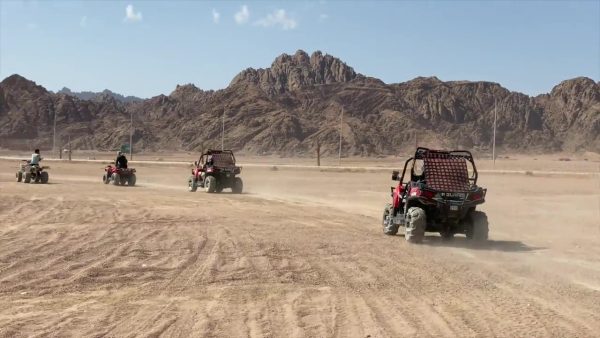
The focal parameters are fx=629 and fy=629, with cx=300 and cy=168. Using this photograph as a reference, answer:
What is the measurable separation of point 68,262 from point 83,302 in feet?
7.74

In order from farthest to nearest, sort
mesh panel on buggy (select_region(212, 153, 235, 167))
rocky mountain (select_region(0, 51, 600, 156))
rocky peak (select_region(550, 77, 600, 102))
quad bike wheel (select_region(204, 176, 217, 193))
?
rocky peak (select_region(550, 77, 600, 102)) < rocky mountain (select_region(0, 51, 600, 156)) < mesh panel on buggy (select_region(212, 153, 235, 167)) < quad bike wheel (select_region(204, 176, 217, 193))

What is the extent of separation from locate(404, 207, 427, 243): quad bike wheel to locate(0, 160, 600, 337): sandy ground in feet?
0.80

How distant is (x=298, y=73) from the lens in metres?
182

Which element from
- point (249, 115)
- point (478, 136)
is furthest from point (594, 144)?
point (249, 115)

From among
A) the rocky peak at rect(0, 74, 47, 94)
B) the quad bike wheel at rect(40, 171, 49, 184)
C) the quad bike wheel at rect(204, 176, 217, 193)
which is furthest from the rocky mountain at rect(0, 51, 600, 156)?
the quad bike wheel at rect(204, 176, 217, 193)

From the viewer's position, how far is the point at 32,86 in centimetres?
16425

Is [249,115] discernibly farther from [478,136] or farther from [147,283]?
[147,283]

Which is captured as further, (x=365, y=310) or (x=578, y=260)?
(x=578, y=260)

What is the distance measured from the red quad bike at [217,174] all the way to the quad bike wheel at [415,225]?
15096mm

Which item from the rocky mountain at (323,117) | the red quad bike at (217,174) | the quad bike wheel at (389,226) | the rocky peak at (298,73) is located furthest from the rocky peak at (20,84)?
the quad bike wheel at (389,226)

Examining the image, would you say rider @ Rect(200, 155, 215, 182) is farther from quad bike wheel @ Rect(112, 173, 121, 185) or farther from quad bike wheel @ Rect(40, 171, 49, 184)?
quad bike wheel @ Rect(40, 171, 49, 184)

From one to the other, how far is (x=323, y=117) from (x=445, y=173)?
125071mm

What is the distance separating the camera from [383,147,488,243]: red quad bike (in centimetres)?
1177

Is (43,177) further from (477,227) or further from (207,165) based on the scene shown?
(477,227)
